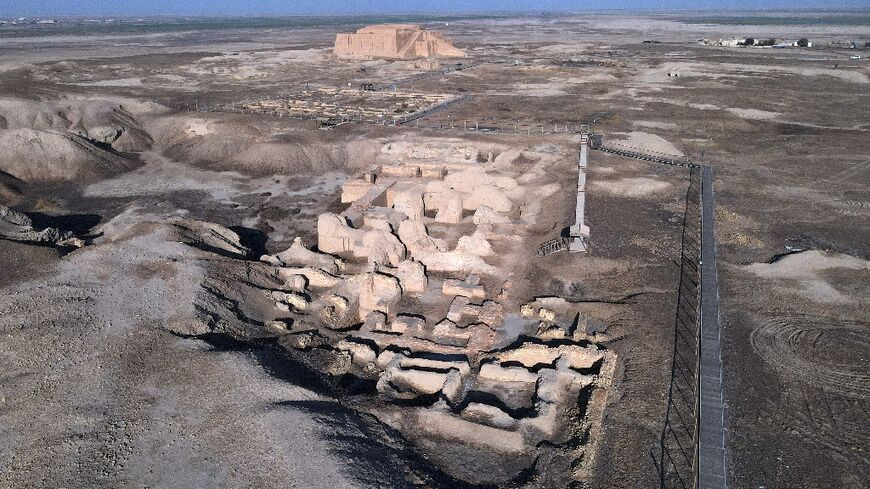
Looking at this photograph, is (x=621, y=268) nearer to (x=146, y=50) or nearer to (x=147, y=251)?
(x=147, y=251)

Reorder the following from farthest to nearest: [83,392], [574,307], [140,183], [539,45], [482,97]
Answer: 1. [539,45]
2. [482,97]
3. [140,183]
4. [574,307]
5. [83,392]

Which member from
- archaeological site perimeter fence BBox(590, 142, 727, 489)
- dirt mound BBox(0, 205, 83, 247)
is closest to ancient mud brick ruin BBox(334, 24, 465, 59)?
dirt mound BBox(0, 205, 83, 247)

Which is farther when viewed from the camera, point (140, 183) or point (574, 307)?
point (140, 183)

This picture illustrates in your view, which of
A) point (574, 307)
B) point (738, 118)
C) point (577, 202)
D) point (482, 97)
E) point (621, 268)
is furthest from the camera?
point (482, 97)

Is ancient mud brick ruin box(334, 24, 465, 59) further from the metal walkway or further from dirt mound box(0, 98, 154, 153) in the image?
the metal walkway

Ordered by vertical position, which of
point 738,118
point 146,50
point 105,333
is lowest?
point 105,333

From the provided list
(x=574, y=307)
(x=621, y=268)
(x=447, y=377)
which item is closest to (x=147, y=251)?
(x=447, y=377)

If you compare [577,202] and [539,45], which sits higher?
[539,45]
